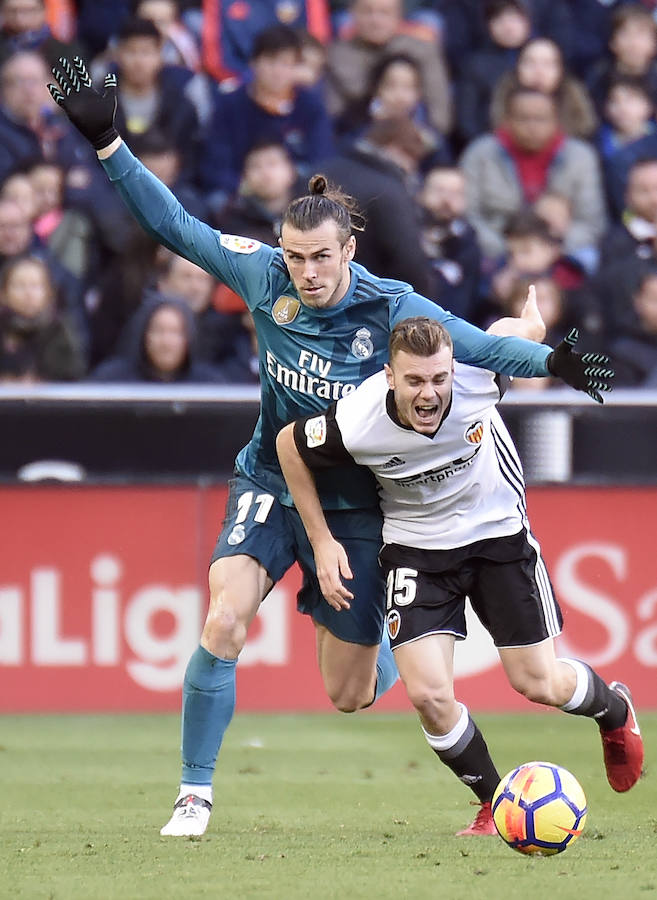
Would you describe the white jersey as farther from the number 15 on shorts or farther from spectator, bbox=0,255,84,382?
spectator, bbox=0,255,84,382

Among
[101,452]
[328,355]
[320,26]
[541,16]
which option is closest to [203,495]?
[101,452]

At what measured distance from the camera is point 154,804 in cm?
662

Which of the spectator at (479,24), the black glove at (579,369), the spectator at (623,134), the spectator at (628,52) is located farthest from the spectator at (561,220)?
the black glove at (579,369)

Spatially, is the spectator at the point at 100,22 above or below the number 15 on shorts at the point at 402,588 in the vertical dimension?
above

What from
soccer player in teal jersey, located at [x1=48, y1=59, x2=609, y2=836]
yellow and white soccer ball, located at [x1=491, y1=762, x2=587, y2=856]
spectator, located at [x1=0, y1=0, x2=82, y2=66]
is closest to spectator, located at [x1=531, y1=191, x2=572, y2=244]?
spectator, located at [x1=0, y1=0, x2=82, y2=66]

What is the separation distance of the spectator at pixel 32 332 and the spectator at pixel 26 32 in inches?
74.1

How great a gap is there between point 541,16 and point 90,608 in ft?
19.5

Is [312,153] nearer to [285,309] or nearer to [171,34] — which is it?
[171,34]

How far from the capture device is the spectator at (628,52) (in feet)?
39.7

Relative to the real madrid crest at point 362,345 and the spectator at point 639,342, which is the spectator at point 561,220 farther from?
the real madrid crest at point 362,345

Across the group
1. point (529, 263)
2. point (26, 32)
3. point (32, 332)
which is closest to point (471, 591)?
point (32, 332)

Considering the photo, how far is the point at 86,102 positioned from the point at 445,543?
6.40 ft

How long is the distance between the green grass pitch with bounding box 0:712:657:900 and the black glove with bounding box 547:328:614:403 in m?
1.47

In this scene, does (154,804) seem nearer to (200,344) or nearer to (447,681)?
(447,681)
